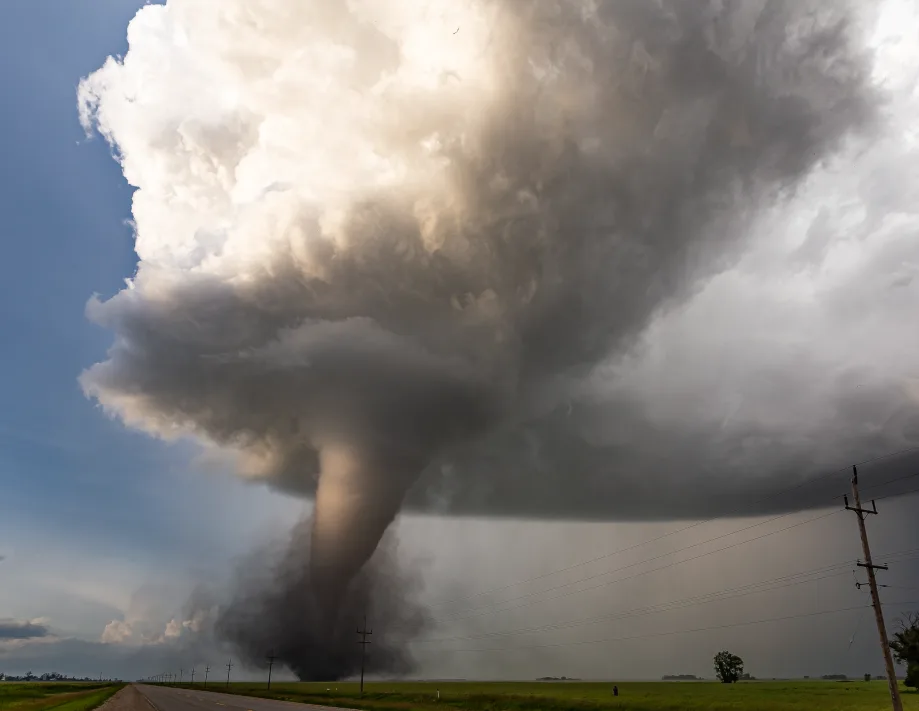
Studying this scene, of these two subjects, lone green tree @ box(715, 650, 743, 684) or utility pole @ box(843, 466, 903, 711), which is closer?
utility pole @ box(843, 466, 903, 711)

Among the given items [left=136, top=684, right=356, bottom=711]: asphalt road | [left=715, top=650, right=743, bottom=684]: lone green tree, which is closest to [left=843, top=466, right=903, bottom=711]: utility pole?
[left=136, top=684, right=356, bottom=711]: asphalt road

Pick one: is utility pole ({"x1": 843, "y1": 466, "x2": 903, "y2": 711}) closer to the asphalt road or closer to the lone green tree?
the asphalt road

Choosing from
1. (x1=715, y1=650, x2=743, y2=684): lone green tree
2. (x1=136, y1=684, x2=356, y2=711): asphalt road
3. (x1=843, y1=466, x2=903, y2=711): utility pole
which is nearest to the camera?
(x1=843, y1=466, x2=903, y2=711): utility pole

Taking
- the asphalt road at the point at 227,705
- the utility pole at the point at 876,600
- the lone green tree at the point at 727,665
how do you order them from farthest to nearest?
the lone green tree at the point at 727,665 → the asphalt road at the point at 227,705 → the utility pole at the point at 876,600

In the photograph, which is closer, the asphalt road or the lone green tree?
the asphalt road

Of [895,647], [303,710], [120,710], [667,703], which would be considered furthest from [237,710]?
[895,647]

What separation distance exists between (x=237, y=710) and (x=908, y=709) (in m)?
65.1

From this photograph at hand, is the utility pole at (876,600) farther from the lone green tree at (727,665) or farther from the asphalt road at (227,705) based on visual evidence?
the lone green tree at (727,665)

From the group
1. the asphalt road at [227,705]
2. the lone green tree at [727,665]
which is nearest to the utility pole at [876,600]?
the asphalt road at [227,705]

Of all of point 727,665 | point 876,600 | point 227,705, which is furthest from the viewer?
point 727,665

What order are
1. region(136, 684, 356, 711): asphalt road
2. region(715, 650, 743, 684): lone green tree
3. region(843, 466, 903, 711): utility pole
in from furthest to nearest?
region(715, 650, 743, 684): lone green tree → region(136, 684, 356, 711): asphalt road → region(843, 466, 903, 711): utility pole

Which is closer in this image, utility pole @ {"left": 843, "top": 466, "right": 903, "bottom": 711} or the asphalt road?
utility pole @ {"left": 843, "top": 466, "right": 903, "bottom": 711}

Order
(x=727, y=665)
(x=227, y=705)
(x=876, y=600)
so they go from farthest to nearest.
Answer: (x=727, y=665)
(x=227, y=705)
(x=876, y=600)

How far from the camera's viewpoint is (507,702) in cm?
8944
